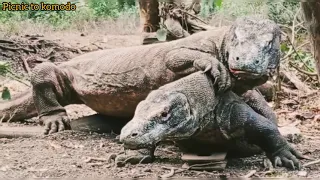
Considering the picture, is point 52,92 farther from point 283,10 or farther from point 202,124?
point 283,10

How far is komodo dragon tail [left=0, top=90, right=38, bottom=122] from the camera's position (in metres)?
3.31

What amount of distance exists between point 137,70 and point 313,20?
850 mm

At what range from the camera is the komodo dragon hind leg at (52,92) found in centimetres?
304

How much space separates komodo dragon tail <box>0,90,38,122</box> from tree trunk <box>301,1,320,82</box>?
1678 millimetres

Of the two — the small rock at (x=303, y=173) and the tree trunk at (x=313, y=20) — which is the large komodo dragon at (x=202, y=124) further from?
the tree trunk at (x=313, y=20)

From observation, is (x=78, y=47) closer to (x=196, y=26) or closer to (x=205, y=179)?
(x=196, y=26)

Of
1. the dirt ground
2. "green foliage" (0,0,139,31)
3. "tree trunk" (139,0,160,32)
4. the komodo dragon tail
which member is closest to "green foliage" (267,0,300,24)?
the dirt ground

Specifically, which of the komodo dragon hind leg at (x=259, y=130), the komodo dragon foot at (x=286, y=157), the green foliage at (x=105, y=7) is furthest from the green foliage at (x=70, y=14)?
the komodo dragon foot at (x=286, y=157)

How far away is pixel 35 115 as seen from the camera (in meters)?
3.34

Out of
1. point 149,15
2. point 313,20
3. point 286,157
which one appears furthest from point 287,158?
point 149,15

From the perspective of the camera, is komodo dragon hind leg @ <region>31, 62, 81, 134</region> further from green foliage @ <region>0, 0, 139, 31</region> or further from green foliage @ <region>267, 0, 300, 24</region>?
green foliage @ <region>267, 0, 300, 24</region>

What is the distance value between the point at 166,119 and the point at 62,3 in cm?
75

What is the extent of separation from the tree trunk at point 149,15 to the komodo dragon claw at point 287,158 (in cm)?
152

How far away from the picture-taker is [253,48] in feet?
6.72
